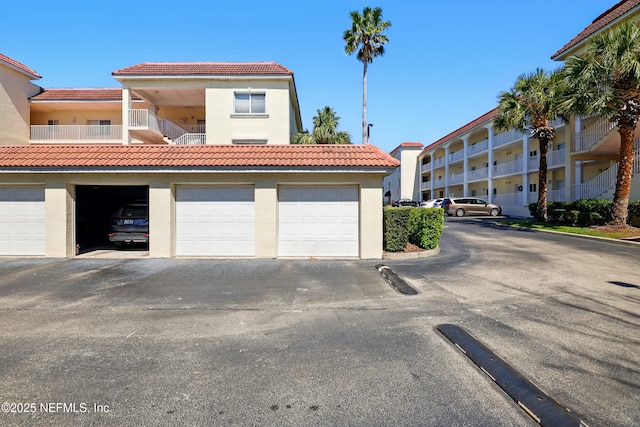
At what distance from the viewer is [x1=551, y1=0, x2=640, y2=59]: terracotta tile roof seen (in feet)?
56.3

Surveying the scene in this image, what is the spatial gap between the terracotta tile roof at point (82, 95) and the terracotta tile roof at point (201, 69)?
4186 millimetres

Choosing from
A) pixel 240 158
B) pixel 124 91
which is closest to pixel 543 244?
pixel 240 158

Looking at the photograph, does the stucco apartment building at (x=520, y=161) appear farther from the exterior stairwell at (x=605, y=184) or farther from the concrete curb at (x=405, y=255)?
the concrete curb at (x=405, y=255)

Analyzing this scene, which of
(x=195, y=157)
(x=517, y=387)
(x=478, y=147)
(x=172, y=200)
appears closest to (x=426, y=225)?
(x=195, y=157)

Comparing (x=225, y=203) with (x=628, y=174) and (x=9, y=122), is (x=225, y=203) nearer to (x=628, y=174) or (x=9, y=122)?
(x=628, y=174)

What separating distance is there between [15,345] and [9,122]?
2549 centimetres

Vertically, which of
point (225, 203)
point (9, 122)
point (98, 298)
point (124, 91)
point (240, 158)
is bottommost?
point (98, 298)

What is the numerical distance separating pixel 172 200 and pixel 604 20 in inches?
967

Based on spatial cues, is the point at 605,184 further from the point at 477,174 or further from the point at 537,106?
the point at 477,174

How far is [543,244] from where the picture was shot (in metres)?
13.1

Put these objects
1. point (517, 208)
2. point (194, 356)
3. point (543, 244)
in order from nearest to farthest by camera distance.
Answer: point (194, 356) < point (543, 244) < point (517, 208)

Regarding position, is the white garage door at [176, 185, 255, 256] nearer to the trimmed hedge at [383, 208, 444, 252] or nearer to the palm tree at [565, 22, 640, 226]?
the trimmed hedge at [383, 208, 444, 252]

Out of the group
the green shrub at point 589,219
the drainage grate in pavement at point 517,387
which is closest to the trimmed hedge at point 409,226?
the drainage grate in pavement at point 517,387

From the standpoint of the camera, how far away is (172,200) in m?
10.5
